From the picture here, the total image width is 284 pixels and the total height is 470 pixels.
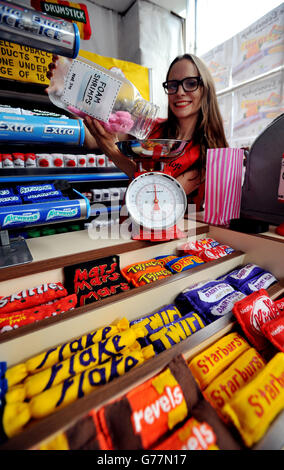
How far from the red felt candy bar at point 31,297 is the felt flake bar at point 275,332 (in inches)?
24.2

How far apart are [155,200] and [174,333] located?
→ 1.66 feet

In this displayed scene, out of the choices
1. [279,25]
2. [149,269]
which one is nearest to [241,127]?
[279,25]

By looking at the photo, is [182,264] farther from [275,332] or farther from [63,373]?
[63,373]

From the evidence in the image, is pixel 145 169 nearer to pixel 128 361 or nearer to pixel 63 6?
pixel 128 361

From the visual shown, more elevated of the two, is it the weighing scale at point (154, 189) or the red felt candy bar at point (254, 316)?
the weighing scale at point (154, 189)

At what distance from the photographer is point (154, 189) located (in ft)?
2.97

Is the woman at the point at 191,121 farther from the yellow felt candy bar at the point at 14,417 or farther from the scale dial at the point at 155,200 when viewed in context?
the yellow felt candy bar at the point at 14,417

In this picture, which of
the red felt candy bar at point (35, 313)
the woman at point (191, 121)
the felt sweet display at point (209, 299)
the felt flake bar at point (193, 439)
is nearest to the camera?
the felt flake bar at point (193, 439)

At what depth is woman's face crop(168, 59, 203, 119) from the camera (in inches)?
51.9

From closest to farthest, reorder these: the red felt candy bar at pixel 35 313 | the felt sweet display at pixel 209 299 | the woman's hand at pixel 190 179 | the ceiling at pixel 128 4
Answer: the red felt candy bar at pixel 35 313 → the felt sweet display at pixel 209 299 → the woman's hand at pixel 190 179 → the ceiling at pixel 128 4

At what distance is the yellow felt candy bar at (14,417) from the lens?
39 centimetres

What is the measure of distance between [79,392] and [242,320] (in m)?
0.45

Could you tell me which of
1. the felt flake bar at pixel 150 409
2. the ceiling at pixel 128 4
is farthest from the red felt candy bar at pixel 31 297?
the ceiling at pixel 128 4

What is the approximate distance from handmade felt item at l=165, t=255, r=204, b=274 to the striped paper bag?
355mm
